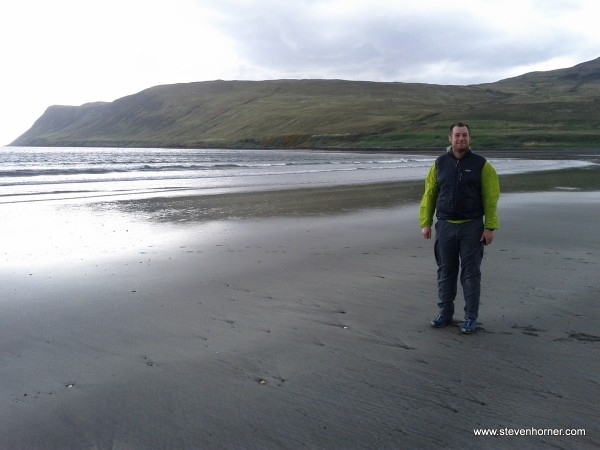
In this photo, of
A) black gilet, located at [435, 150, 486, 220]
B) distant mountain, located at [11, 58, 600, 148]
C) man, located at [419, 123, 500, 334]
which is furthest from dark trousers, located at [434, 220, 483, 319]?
distant mountain, located at [11, 58, 600, 148]

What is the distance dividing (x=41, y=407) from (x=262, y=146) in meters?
111

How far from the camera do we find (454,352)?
488 centimetres

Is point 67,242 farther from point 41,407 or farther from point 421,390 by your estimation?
point 421,390

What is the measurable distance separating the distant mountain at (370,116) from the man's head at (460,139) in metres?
73.5

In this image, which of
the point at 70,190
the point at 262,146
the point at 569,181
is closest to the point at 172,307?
the point at 70,190

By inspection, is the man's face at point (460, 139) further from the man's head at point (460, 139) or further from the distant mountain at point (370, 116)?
the distant mountain at point (370, 116)

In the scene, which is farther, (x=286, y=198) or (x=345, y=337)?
(x=286, y=198)

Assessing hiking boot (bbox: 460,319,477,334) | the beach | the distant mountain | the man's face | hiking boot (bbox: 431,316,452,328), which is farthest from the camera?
the distant mountain

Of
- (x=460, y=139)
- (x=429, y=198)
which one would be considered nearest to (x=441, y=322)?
(x=429, y=198)

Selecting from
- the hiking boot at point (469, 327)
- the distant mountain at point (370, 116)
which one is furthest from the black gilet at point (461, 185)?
the distant mountain at point (370, 116)

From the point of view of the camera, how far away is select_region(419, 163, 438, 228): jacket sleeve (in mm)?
5652

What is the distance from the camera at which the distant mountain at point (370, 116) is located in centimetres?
8775

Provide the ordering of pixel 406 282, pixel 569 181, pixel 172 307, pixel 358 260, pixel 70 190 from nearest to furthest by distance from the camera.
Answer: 1. pixel 172 307
2. pixel 406 282
3. pixel 358 260
4. pixel 70 190
5. pixel 569 181

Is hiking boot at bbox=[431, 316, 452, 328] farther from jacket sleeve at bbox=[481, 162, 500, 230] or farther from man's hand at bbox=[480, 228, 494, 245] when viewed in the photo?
jacket sleeve at bbox=[481, 162, 500, 230]
